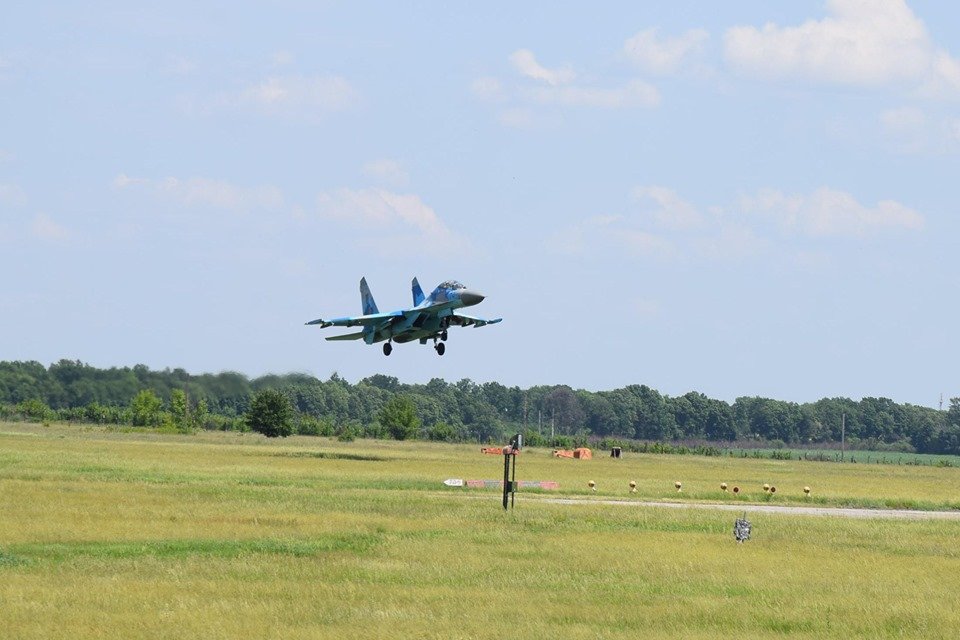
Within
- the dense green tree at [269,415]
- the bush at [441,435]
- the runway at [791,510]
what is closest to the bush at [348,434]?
the dense green tree at [269,415]

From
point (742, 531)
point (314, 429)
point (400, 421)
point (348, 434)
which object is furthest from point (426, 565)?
point (400, 421)

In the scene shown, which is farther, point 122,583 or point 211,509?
point 211,509

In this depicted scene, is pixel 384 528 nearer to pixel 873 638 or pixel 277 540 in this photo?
pixel 277 540

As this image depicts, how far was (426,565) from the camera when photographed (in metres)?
26.7

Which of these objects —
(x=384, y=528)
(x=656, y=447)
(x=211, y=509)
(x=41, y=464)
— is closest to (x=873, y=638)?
(x=384, y=528)

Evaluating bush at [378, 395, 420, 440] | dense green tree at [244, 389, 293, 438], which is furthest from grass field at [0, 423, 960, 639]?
bush at [378, 395, 420, 440]

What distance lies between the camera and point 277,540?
101ft

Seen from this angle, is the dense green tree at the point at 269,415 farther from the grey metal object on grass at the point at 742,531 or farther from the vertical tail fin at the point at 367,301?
the grey metal object on grass at the point at 742,531

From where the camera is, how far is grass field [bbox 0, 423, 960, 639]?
20172 millimetres

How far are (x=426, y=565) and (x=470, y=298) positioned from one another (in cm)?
3444

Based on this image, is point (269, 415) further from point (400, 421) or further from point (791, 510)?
point (791, 510)

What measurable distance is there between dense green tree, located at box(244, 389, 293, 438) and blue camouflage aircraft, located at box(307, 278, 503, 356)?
128ft

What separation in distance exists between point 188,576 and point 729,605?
30.6ft

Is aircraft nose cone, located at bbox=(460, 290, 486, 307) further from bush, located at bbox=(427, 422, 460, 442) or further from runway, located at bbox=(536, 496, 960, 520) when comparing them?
bush, located at bbox=(427, 422, 460, 442)
